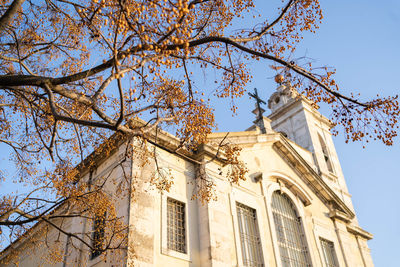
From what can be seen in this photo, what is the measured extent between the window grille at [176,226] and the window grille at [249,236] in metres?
2.43

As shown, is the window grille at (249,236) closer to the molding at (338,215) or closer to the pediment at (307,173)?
the pediment at (307,173)

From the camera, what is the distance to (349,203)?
24.6 m

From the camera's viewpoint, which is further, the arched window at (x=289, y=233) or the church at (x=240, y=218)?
the arched window at (x=289, y=233)

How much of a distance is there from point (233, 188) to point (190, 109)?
6512 millimetres

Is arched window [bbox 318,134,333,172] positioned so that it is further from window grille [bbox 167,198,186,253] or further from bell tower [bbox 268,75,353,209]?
window grille [bbox 167,198,186,253]

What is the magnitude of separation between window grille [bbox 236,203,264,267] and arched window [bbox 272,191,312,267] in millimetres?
1415

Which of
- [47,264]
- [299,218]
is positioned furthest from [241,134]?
[47,264]

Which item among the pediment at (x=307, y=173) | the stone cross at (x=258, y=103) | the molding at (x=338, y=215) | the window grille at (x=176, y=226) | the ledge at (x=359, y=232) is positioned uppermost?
the stone cross at (x=258, y=103)

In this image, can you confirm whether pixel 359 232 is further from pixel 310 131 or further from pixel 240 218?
pixel 240 218

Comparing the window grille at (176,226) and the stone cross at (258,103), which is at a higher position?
the stone cross at (258,103)

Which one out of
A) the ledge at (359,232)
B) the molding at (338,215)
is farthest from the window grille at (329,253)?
the ledge at (359,232)

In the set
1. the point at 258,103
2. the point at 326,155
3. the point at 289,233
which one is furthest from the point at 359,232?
the point at 258,103

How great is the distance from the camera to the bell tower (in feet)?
79.7

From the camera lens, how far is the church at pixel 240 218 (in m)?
11.4
